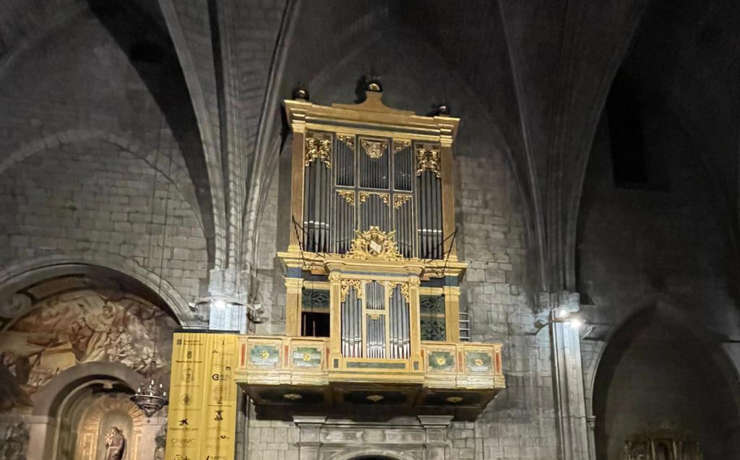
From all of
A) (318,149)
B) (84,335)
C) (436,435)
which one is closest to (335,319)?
(436,435)

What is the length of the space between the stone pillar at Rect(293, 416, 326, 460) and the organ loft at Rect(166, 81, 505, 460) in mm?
42

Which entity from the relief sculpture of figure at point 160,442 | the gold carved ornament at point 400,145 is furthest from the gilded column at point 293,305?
the relief sculpture of figure at point 160,442

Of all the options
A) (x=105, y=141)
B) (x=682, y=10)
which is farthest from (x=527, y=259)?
(x=105, y=141)

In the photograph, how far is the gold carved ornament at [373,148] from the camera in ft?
53.2

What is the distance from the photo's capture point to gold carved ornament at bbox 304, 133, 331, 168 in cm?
1597

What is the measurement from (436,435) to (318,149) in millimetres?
6109

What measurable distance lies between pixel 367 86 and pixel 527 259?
512 centimetres

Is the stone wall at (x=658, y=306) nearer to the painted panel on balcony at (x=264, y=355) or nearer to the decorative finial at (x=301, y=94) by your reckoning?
the decorative finial at (x=301, y=94)

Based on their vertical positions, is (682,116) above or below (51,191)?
above

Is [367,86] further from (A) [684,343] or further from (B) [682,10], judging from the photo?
(A) [684,343]

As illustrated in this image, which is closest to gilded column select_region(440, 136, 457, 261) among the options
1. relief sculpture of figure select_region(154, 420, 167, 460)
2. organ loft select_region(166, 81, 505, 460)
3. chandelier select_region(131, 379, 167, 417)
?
organ loft select_region(166, 81, 505, 460)

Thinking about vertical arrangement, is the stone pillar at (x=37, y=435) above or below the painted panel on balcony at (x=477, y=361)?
below

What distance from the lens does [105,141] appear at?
16.2 m

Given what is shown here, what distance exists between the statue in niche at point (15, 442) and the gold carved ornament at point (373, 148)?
30.2 ft
